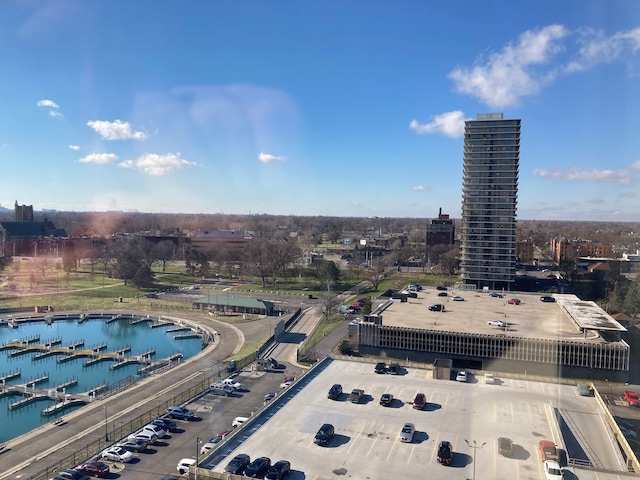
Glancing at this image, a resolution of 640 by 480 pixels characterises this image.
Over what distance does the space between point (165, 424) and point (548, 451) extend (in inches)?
281

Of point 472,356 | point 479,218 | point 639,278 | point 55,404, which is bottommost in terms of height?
point 55,404

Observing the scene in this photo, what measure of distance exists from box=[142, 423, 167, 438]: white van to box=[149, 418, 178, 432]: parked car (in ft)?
0.30

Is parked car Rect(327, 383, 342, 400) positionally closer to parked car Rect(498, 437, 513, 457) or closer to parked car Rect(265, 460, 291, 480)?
parked car Rect(265, 460, 291, 480)

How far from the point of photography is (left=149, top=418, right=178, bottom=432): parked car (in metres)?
10.1

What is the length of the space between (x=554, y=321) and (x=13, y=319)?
22.9 meters

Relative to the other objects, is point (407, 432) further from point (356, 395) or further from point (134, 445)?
point (134, 445)

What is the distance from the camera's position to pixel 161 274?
34812 millimetres

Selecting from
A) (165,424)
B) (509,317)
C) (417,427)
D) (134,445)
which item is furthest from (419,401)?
(509,317)

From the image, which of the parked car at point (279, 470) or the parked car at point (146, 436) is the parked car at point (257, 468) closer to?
the parked car at point (279, 470)

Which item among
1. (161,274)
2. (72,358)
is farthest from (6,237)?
(72,358)

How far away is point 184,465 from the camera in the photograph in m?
8.41

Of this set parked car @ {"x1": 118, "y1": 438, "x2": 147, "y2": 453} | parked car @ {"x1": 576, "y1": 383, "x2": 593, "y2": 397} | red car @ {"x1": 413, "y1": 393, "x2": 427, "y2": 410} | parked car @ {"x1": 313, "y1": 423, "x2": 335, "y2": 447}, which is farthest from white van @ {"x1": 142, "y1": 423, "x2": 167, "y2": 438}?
parked car @ {"x1": 576, "y1": 383, "x2": 593, "y2": 397}

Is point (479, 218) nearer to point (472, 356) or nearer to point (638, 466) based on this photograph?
point (472, 356)

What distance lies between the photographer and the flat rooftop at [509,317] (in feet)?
50.3
